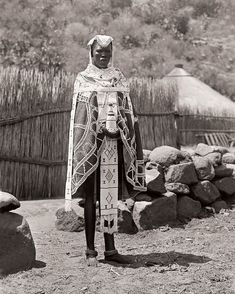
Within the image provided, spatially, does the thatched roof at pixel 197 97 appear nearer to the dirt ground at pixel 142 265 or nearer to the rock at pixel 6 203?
the dirt ground at pixel 142 265

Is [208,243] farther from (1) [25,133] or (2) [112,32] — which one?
(2) [112,32]

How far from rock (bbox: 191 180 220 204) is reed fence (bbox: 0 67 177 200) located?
2.23m

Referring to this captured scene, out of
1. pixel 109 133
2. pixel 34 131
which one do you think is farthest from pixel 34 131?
pixel 109 133

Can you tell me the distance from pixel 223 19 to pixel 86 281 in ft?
144

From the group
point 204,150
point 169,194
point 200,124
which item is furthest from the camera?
point 200,124

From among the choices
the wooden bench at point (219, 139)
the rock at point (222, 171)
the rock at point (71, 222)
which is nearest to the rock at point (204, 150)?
the rock at point (222, 171)

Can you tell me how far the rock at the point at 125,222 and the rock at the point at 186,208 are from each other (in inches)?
32.1

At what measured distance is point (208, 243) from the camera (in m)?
5.12

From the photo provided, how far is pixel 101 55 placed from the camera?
4.13m

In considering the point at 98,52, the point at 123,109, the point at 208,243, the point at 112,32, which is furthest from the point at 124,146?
the point at 112,32

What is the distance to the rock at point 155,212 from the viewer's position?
572 cm

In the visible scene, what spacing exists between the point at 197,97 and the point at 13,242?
16161 mm

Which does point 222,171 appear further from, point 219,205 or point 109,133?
point 109,133

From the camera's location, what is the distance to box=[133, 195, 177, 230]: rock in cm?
572
